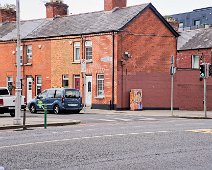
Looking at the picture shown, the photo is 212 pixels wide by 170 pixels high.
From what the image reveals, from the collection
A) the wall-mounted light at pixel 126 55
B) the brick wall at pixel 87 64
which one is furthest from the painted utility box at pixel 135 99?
the wall-mounted light at pixel 126 55

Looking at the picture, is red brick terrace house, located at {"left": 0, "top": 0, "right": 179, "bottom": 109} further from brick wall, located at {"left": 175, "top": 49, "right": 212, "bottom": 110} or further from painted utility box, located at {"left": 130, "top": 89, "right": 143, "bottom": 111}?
brick wall, located at {"left": 175, "top": 49, "right": 212, "bottom": 110}

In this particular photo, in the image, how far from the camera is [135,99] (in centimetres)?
3638

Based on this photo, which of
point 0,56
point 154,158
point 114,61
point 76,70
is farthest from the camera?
point 0,56

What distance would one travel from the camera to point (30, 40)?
43594 millimetres

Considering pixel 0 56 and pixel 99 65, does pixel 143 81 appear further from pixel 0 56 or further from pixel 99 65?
pixel 0 56

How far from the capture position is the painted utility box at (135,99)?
36.3 m

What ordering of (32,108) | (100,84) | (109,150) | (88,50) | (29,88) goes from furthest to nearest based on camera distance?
1. (29,88)
2. (88,50)
3. (100,84)
4. (32,108)
5. (109,150)

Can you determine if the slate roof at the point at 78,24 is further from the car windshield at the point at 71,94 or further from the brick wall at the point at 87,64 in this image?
the car windshield at the point at 71,94

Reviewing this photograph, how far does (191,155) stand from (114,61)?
2504 cm

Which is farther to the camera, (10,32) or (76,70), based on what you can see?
(10,32)

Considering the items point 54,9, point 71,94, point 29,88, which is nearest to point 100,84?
point 71,94

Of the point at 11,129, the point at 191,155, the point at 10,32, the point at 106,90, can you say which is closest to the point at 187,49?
the point at 106,90

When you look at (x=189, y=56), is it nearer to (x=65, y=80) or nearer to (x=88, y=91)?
(x=88, y=91)

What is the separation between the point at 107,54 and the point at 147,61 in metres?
3.64
